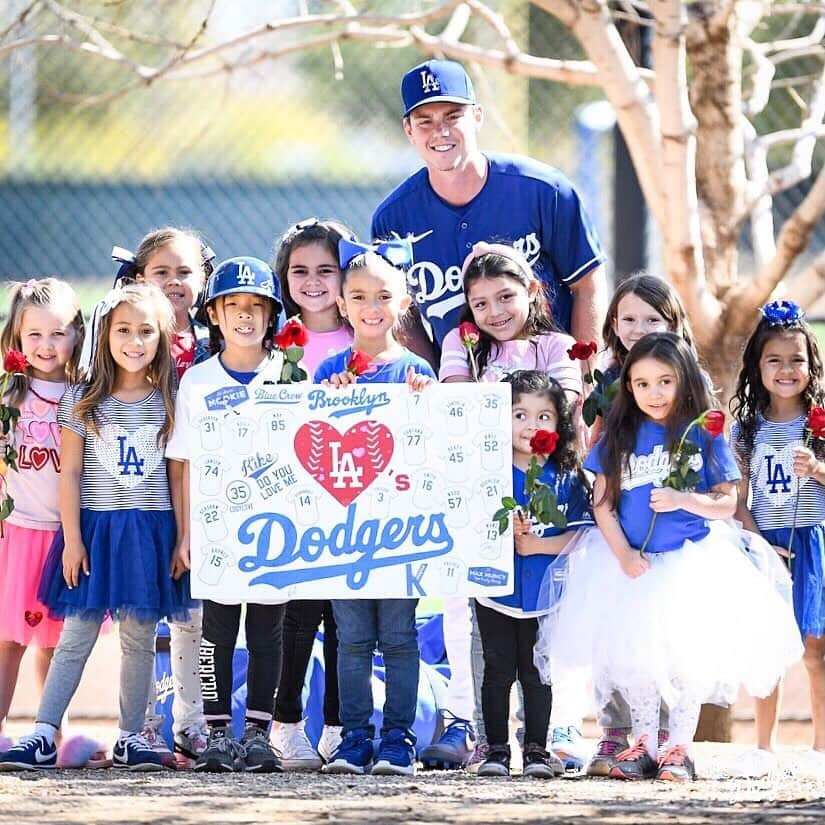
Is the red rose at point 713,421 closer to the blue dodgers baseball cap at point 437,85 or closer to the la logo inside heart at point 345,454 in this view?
the la logo inside heart at point 345,454

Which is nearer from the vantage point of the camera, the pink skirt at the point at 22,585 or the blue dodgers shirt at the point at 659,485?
the blue dodgers shirt at the point at 659,485

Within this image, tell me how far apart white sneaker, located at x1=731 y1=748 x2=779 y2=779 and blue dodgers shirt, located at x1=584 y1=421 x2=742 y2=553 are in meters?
0.67

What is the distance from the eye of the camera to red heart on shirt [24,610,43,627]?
4.84 metres


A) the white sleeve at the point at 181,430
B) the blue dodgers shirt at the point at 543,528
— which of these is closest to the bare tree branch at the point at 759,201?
the blue dodgers shirt at the point at 543,528

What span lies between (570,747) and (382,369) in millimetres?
1239

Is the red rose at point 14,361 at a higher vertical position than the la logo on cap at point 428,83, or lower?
lower

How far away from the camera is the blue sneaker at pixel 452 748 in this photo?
4.65 metres

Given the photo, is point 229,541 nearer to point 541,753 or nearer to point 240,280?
point 240,280

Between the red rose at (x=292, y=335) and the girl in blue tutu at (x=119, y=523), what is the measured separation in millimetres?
456

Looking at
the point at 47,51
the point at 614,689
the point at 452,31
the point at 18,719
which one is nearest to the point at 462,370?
the point at 614,689

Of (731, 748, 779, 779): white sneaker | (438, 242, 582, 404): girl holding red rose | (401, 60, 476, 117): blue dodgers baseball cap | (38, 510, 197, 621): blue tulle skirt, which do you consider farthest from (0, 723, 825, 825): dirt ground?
(401, 60, 476, 117): blue dodgers baseball cap

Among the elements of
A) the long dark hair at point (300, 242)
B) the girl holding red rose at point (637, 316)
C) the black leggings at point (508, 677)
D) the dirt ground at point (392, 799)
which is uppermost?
the long dark hair at point (300, 242)

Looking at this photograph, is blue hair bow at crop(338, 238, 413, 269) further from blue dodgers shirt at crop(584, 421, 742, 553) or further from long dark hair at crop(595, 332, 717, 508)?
blue dodgers shirt at crop(584, 421, 742, 553)

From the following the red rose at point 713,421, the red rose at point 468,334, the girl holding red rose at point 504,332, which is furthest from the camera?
the girl holding red rose at point 504,332
